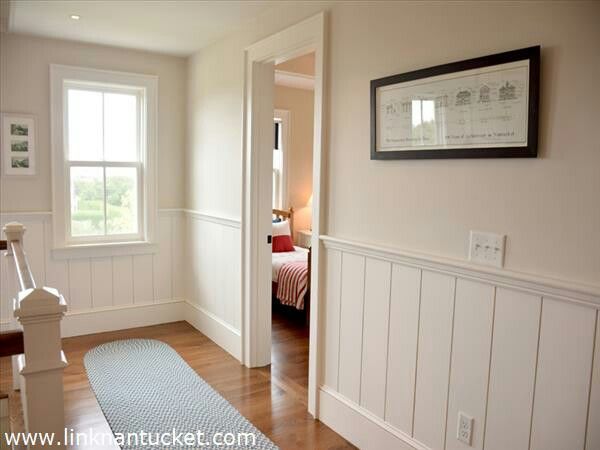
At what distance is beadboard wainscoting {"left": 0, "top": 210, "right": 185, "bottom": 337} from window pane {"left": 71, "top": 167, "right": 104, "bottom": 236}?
229 millimetres

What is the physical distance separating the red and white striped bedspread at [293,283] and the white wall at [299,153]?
142 cm

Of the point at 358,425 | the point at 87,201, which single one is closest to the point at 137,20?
the point at 87,201

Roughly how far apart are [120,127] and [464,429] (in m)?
3.69

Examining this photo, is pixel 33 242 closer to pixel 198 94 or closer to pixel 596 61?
pixel 198 94

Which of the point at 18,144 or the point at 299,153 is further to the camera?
the point at 299,153

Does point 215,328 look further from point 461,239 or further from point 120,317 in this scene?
point 461,239

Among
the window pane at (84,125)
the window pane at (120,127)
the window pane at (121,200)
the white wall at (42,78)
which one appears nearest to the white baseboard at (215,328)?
the window pane at (121,200)

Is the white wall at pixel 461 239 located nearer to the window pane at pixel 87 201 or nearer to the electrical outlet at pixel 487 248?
the electrical outlet at pixel 487 248

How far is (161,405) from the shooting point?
298 centimetres

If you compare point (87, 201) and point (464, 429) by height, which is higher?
point (87, 201)

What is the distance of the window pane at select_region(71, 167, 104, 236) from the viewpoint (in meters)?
4.24

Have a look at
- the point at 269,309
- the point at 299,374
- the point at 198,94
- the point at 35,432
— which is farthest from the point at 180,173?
the point at 35,432

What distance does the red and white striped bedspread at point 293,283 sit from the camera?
15.1 feet

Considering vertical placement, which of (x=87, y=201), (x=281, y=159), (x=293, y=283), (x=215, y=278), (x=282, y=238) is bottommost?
(x=293, y=283)
